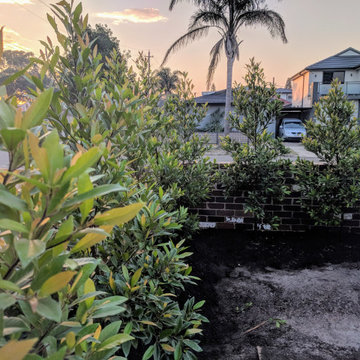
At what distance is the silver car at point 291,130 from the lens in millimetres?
24531

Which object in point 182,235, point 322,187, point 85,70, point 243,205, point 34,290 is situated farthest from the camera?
point 243,205

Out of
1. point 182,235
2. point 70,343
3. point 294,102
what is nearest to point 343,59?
point 294,102

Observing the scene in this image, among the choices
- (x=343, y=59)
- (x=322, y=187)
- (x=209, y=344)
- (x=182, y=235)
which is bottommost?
(x=209, y=344)

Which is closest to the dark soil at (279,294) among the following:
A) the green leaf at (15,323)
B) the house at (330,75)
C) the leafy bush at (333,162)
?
the leafy bush at (333,162)

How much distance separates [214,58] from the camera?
1928cm

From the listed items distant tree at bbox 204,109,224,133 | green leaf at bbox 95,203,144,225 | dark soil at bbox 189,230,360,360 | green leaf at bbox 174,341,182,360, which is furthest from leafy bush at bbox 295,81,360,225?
distant tree at bbox 204,109,224,133

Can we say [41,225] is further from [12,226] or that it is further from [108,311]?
[108,311]

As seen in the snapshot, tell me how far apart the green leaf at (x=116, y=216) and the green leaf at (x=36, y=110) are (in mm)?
252

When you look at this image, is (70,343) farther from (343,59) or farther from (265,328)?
(343,59)

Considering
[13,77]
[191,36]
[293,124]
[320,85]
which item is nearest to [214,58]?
[191,36]

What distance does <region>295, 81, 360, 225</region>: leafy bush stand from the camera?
478 cm

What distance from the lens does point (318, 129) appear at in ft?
16.3

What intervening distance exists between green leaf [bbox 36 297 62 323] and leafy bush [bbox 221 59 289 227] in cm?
455

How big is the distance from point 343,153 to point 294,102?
33391mm
